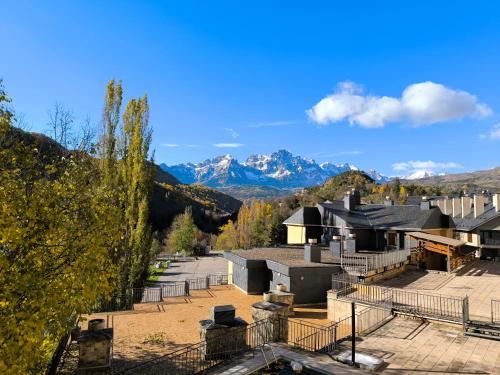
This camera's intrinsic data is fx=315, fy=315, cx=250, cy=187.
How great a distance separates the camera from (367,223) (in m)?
33.6

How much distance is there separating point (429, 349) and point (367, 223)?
2219cm

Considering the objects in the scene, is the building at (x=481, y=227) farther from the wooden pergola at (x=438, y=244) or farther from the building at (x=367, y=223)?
the wooden pergola at (x=438, y=244)

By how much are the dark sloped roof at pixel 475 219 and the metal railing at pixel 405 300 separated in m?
28.6

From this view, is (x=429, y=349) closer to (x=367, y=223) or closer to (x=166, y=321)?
(x=166, y=321)

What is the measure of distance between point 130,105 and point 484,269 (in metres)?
34.4

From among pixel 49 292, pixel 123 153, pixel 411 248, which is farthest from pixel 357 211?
pixel 49 292

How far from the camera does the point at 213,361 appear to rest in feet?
36.3

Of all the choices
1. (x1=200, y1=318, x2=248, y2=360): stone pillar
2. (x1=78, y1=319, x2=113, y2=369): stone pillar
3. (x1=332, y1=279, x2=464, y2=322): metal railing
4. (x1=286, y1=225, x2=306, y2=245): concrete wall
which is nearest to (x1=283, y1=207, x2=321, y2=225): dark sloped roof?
(x1=286, y1=225, x2=306, y2=245): concrete wall

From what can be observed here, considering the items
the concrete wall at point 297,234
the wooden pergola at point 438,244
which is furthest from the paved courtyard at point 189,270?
the wooden pergola at point 438,244

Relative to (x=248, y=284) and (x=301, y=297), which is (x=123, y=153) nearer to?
(x=248, y=284)

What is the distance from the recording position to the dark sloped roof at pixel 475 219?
40.9m

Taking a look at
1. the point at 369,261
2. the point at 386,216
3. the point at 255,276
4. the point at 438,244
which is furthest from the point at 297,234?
the point at 369,261

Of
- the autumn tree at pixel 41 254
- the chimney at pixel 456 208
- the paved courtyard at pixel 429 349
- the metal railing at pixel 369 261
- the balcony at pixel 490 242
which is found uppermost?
the chimney at pixel 456 208

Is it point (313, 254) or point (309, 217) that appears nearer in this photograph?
point (313, 254)
